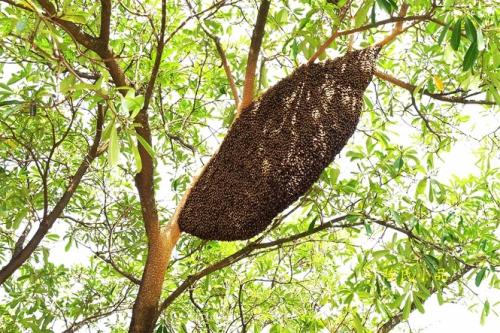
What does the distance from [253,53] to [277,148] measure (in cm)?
57

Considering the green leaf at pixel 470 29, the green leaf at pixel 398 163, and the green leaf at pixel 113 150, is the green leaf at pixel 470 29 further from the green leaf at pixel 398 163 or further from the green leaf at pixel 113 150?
the green leaf at pixel 113 150

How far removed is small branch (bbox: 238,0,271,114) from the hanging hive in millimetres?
86

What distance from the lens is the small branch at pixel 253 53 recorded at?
2.39m

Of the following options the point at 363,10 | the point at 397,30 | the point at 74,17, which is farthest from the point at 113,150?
the point at 397,30

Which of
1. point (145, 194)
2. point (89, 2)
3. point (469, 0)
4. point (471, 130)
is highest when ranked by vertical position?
point (89, 2)

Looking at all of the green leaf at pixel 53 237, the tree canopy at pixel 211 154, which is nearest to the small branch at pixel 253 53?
the tree canopy at pixel 211 154

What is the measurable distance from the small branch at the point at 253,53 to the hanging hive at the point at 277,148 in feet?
0.28

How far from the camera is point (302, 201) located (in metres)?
2.84

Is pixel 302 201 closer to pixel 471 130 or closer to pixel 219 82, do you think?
pixel 219 82

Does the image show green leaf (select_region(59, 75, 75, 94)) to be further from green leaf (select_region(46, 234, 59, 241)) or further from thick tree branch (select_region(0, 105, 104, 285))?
green leaf (select_region(46, 234, 59, 241))

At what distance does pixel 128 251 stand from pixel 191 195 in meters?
1.28

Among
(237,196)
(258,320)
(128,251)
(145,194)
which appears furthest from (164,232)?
(258,320)

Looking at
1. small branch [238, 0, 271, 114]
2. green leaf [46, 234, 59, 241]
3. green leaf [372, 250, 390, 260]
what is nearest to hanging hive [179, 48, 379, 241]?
small branch [238, 0, 271, 114]

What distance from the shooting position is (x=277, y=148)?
2139 millimetres
